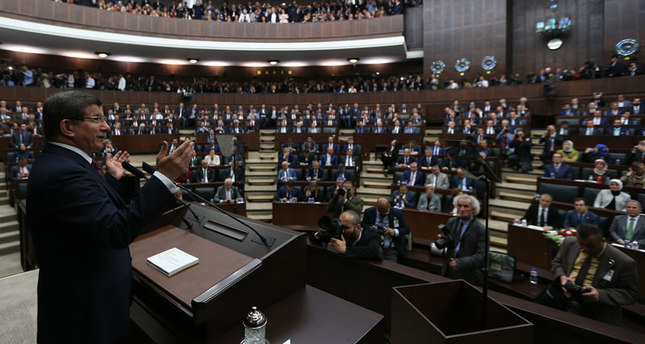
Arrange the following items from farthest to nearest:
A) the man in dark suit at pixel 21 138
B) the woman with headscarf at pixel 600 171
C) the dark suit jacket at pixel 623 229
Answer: the man in dark suit at pixel 21 138 → the woman with headscarf at pixel 600 171 → the dark suit jacket at pixel 623 229

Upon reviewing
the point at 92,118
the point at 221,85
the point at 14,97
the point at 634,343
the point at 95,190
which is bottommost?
the point at 634,343

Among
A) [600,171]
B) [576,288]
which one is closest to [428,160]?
[600,171]

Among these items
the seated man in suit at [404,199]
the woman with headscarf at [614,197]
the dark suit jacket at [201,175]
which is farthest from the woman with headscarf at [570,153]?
the dark suit jacket at [201,175]

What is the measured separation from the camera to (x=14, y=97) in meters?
10.5

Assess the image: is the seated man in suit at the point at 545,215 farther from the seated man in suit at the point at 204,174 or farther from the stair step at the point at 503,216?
the seated man in suit at the point at 204,174

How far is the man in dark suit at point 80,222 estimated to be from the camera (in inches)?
37.5

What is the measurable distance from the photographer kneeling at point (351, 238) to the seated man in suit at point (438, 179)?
3.58m

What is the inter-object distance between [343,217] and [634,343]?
1740mm

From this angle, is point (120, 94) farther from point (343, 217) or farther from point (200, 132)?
point (343, 217)

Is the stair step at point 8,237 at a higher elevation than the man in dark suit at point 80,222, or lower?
lower

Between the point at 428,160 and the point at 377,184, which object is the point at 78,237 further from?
the point at 377,184

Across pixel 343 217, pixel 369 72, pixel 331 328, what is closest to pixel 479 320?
pixel 331 328

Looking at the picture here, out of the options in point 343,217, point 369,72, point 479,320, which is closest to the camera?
point 479,320

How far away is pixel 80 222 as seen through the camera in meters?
0.94
